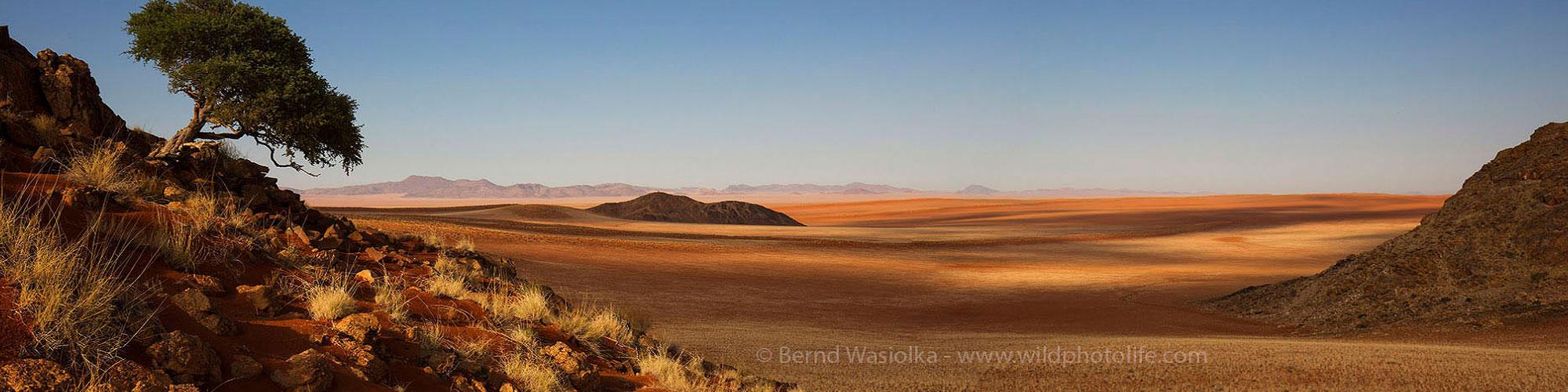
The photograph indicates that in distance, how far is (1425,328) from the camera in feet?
42.6

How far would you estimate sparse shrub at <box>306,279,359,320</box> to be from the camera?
599cm

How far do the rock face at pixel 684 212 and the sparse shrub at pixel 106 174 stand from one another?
58412mm

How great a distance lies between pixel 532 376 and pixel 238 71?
1673 centimetres

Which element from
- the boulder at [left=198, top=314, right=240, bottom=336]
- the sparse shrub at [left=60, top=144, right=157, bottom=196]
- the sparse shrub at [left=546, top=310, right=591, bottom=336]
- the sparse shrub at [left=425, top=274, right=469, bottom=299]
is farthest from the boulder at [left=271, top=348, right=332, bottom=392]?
the sparse shrub at [left=60, top=144, right=157, bottom=196]

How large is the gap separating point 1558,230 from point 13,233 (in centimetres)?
1885

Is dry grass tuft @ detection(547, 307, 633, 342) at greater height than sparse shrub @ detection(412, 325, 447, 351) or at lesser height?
lesser

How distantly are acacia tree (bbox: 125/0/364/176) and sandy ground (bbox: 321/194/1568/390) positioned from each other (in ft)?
20.8

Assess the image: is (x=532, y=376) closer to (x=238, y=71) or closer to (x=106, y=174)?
(x=106, y=174)

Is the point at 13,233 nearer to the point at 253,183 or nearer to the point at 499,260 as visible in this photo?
the point at 253,183

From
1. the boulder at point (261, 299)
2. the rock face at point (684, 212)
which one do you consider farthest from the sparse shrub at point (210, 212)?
the rock face at point (684, 212)

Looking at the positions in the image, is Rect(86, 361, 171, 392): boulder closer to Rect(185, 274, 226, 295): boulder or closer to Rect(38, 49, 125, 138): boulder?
Rect(185, 274, 226, 295): boulder

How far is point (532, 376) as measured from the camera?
20.5 ft

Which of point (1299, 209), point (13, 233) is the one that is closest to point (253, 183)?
point (13, 233)

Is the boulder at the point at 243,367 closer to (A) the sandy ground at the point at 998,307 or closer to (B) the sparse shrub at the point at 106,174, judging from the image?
(B) the sparse shrub at the point at 106,174
